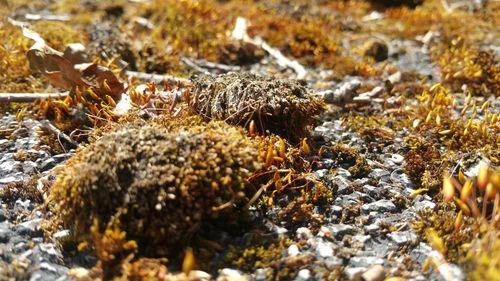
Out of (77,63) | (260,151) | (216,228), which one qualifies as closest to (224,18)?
(77,63)

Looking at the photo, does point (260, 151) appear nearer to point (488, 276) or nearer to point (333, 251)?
point (333, 251)

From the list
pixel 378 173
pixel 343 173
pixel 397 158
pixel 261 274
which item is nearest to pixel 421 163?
pixel 397 158

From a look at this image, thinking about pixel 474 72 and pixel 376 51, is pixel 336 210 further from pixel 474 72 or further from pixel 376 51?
pixel 376 51

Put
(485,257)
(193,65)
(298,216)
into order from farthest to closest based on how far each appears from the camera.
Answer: (193,65), (298,216), (485,257)

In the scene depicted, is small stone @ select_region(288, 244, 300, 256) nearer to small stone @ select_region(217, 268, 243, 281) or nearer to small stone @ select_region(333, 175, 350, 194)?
small stone @ select_region(217, 268, 243, 281)

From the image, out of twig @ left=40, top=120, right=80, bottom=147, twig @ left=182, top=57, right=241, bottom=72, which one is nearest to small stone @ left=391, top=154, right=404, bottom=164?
twig @ left=182, top=57, right=241, bottom=72

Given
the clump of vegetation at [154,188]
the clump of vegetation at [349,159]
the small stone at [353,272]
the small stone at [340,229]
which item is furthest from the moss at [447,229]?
the clump of vegetation at [154,188]

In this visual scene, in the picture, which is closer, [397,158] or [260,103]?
[260,103]
